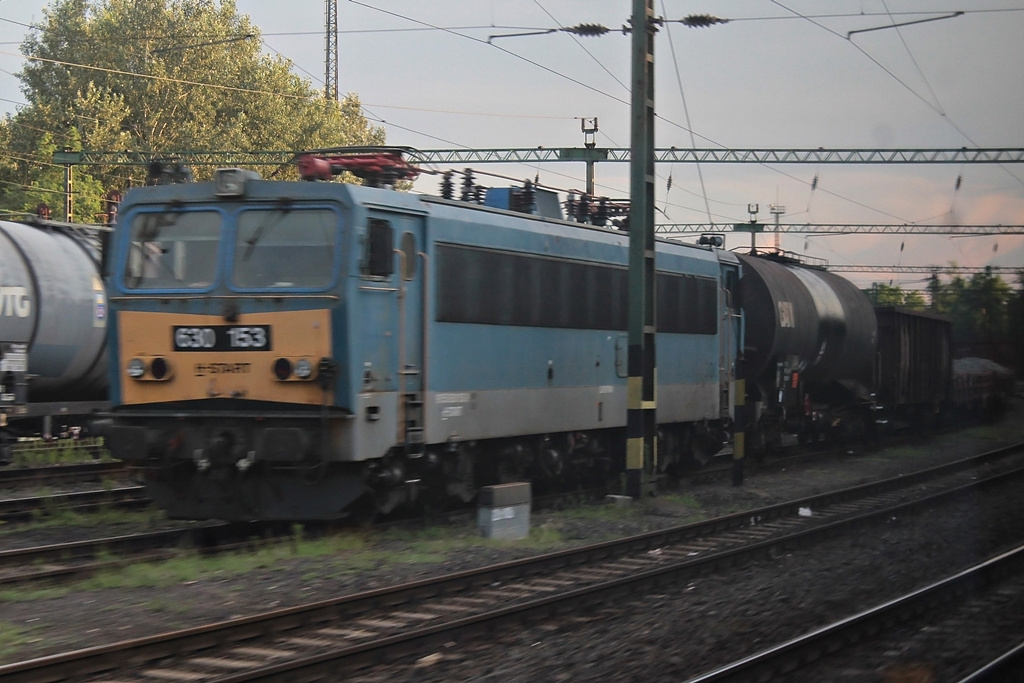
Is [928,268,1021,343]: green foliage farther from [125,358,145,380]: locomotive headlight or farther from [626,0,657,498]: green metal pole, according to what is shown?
[125,358,145,380]: locomotive headlight

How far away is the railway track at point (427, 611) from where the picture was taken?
696cm

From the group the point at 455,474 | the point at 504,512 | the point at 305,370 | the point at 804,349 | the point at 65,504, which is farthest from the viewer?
the point at 804,349

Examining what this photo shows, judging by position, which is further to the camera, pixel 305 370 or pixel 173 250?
pixel 173 250

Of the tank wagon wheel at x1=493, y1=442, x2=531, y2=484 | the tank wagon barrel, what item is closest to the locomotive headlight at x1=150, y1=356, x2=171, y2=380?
the tank wagon wheel at x1=493, y1=442, x2=531, y2=484

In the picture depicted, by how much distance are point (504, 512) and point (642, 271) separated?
4.49 metres

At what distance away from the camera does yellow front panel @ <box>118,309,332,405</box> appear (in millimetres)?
11055

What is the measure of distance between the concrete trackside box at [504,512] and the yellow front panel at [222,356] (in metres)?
2.18

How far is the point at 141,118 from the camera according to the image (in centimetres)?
5722

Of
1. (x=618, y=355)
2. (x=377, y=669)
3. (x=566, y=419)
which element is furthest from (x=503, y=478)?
(x=377, y=669)

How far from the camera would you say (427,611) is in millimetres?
8883

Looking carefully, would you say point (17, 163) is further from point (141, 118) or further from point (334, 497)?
point (334, 497)

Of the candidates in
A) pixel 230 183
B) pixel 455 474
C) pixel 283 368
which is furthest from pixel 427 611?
pixel 230 183

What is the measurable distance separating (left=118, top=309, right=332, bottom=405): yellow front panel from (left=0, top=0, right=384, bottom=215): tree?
43.0m

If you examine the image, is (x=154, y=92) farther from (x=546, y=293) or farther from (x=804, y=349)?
(x=546, y=293)
